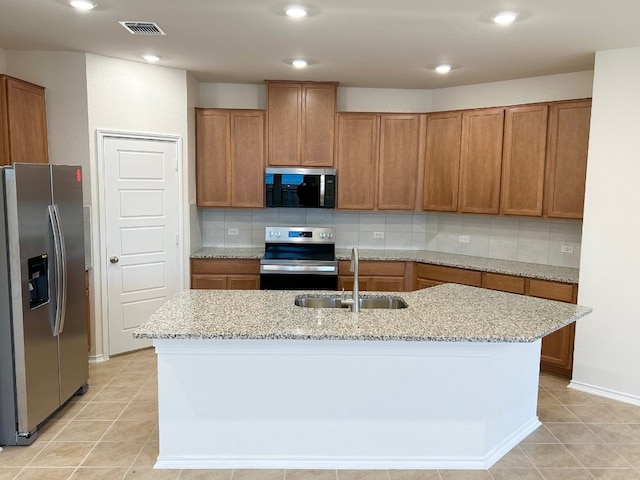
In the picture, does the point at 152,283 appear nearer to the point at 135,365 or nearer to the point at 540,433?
the point at 135,365

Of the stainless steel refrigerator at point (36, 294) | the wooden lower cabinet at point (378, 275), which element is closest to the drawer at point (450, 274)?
the wooden lower cabinet at point (378, 275)

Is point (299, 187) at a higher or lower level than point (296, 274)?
higher

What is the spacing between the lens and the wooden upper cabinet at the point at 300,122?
5.12m

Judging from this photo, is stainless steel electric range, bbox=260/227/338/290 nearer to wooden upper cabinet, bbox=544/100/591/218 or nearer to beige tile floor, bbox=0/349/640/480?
beige tile floor, bbox=0/349/640/480

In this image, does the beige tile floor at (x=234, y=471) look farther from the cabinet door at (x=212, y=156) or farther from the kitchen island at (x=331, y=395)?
the cabinet door at (x=212, y=156)

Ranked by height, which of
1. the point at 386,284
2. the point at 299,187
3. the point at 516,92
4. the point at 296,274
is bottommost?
the point at 386,284

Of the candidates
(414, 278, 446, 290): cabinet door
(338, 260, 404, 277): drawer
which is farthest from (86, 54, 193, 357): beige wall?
(414, 278, 446, 290): cabinet door

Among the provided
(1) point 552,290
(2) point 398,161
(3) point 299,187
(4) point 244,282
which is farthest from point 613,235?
(4) point 244,282

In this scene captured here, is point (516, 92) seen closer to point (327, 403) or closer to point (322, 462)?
point (327, 403)

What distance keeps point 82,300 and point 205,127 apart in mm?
2278

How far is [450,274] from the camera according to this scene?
4.88 meters

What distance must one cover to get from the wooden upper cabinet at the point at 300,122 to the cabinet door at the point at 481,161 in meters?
1.39

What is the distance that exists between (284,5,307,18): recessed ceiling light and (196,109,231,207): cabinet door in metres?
2.25

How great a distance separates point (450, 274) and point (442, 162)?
1.18 metres
